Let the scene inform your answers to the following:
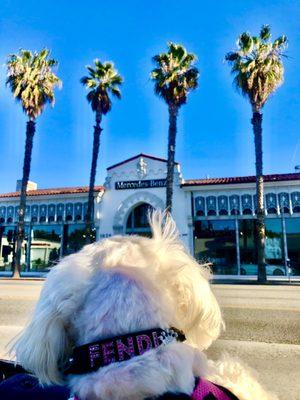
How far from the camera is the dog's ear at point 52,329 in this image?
1057 millimetres

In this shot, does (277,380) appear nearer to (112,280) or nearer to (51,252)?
(112,280)

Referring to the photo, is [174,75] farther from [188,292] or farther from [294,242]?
[188,292]

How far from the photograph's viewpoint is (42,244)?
27.5 m

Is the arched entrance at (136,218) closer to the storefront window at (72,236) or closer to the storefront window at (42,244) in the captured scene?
the storefront window at (72,236)

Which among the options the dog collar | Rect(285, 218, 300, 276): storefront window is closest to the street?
the dog collar

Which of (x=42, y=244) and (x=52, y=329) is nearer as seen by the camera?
(x=52, y=329)

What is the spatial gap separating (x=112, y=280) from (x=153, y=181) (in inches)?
963

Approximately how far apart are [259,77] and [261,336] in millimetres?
18215

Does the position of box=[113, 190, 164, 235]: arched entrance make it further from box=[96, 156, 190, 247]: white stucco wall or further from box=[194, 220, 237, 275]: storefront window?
box=[194, 220, 237, 275]: storefront window

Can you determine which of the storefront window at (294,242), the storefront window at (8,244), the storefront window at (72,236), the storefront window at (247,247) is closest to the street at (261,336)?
the storefront window at (247,247)

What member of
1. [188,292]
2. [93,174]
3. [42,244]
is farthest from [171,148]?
[188,292]

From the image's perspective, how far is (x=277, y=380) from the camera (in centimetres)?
285

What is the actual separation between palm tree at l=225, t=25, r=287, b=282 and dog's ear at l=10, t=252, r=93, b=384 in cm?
1969

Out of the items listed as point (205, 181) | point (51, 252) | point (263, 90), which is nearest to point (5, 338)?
point (263, 90)
